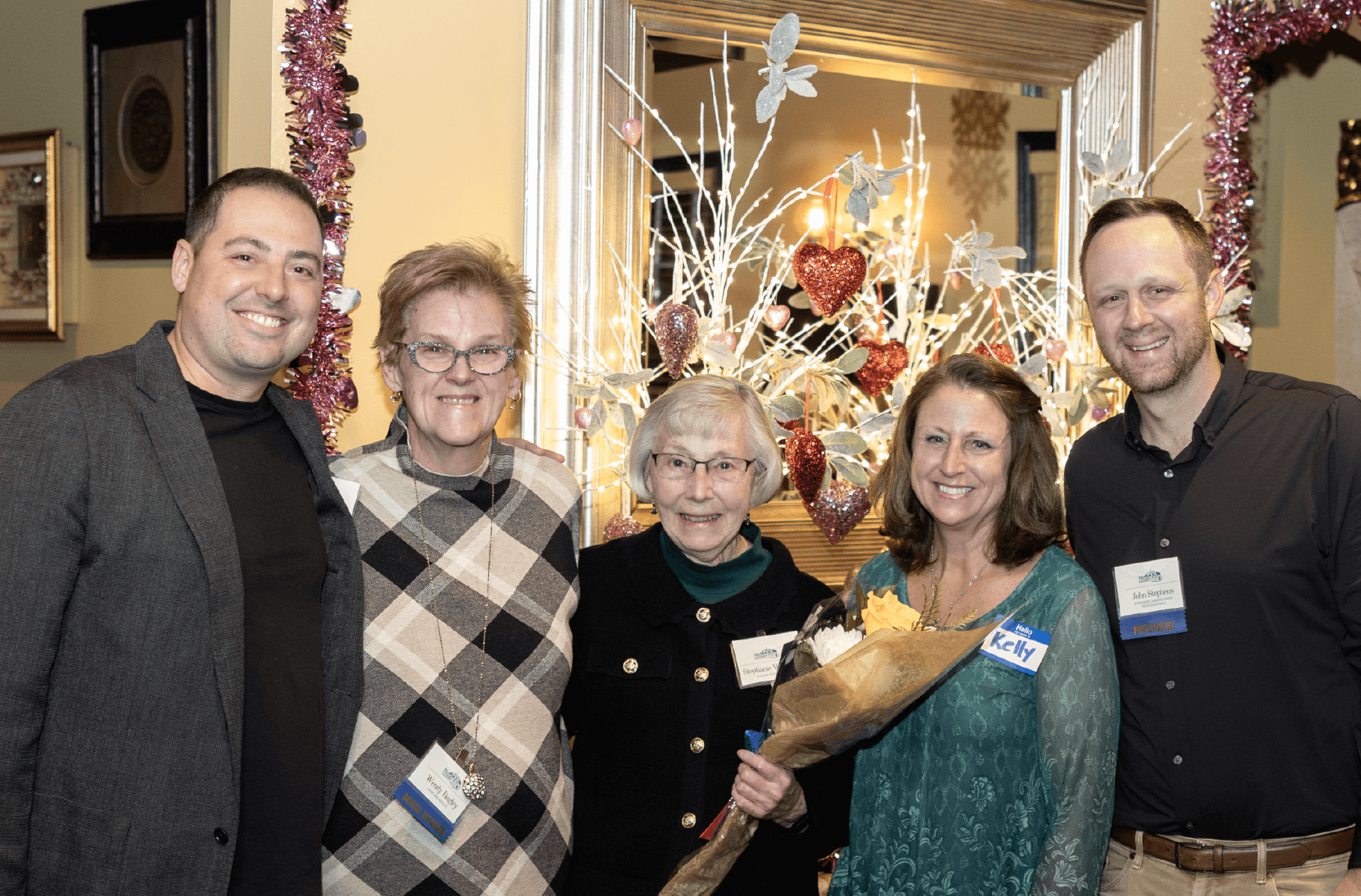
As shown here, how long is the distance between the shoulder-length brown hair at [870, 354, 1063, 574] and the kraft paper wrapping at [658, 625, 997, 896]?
0.27m

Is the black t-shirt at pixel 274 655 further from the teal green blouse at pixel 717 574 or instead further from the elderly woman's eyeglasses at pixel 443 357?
the teal green blouse at pixel 717 574

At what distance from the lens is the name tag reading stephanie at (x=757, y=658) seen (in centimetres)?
191

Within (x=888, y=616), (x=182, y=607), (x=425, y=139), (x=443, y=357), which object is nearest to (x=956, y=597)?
(x=888, y=616)

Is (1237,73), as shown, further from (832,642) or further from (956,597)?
(832,642)

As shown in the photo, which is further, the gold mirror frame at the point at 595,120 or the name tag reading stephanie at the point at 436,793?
the gold mirror frame at the point at 595,120

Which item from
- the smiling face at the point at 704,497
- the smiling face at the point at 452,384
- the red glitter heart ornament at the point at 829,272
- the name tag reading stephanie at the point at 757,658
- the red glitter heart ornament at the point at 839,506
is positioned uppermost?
the red glitter heart ornament at the point at 829,272

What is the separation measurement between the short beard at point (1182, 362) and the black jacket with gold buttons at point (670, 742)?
78 centimetres

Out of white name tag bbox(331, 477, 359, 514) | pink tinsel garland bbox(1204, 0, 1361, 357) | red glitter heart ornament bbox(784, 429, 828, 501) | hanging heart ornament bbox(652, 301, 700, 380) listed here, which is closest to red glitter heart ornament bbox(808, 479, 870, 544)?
red glitter heart ornament bbox(784, 429, 828, 501)

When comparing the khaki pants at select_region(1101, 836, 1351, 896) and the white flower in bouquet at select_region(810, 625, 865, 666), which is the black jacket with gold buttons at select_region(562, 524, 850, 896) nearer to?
the white flower in bouquet at select_region(810, 625, 865, 666)

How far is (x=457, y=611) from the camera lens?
1.89 meters

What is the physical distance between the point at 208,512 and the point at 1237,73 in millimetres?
3475

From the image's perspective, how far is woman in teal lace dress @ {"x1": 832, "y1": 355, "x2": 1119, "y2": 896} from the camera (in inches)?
68.5

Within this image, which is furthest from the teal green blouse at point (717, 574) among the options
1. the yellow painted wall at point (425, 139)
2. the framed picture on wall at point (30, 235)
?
the framed picture on wall at point (30, 235)

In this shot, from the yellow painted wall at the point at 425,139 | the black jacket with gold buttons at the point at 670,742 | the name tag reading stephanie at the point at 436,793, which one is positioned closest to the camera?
the name tag reading stephanie at the point at 436,793
